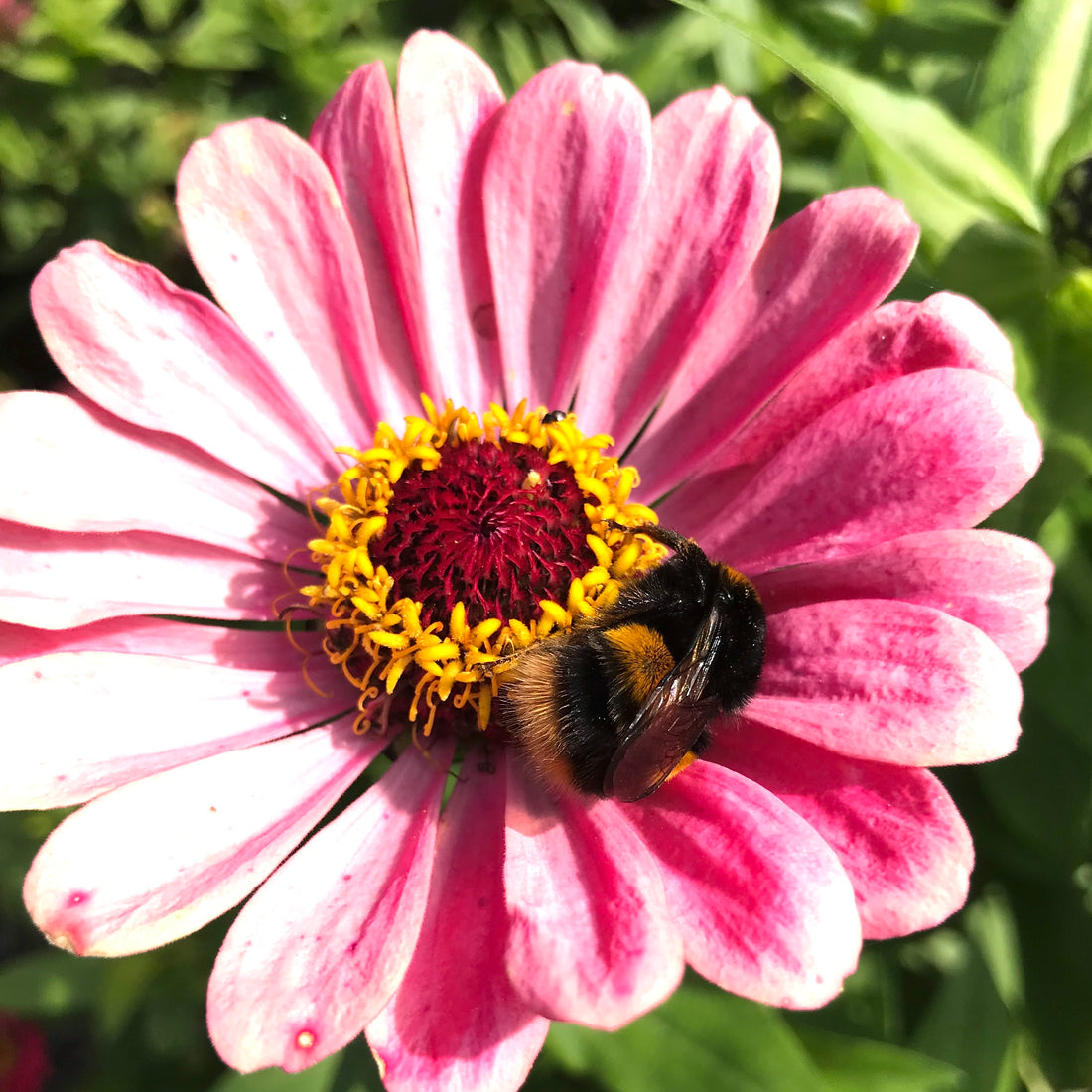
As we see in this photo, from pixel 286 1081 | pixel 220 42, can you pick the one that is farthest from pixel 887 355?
pixel 220 42

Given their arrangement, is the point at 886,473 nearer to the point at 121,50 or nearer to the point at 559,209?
the point at 559,209

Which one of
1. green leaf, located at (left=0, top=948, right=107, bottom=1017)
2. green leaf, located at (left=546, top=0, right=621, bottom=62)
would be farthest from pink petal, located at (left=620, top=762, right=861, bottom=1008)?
green leaf, located at (left=546, top=0, right=621, bottom=62)

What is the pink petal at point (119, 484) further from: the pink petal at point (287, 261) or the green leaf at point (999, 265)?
the green leaf at point (999, 265)

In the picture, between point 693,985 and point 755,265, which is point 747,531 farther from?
point 693,985

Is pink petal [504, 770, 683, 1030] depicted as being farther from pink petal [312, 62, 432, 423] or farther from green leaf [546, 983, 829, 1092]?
pink petal [312, 62, 432, 423]

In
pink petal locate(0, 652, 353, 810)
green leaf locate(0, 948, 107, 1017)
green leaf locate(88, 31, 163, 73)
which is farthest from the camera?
green leaf locate(88, 31, 163, 73)

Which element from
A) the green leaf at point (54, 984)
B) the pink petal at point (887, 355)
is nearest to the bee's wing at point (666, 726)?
the pink petal at point (887, 355)

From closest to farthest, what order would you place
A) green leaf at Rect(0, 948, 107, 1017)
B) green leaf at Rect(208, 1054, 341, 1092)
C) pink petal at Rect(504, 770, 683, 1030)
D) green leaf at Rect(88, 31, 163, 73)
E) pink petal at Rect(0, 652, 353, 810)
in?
pink petal at Rect(504, 770, 683, 1030)
pink petal at Rect(0, 652, 353, 810)
green leaf at Rect(208, 1054, 341, 1092)
green leaf at Rect(0, 948, 107, 1017)
green leaf at Rect(88, 31, 163, 73)
